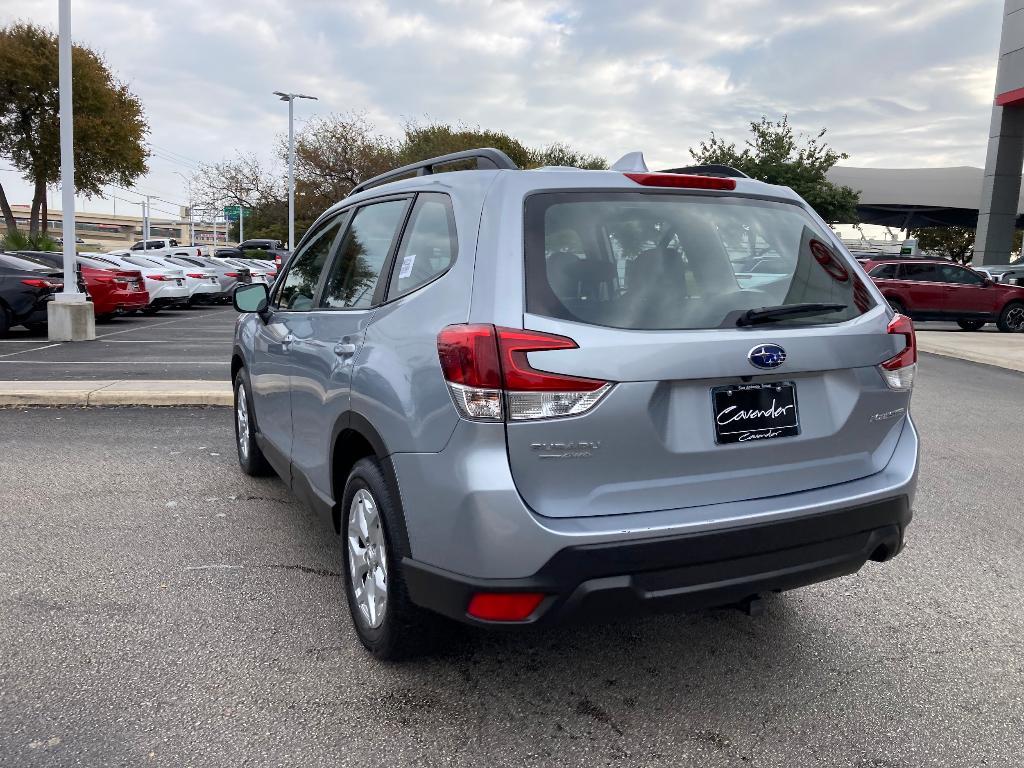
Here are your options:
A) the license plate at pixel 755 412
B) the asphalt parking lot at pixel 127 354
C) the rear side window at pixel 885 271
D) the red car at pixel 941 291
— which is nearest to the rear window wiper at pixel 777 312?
the license plate at pixel 755 412

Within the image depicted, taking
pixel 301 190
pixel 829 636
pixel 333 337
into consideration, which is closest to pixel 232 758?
pixel 333 337

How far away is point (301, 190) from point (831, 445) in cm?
5407

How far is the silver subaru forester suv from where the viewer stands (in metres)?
2.52

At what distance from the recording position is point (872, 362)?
9.76 feet

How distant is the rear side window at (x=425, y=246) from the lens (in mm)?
2959

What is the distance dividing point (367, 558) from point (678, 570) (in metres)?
1.17

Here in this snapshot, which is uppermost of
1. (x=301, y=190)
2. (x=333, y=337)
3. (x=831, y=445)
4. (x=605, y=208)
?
(x=301, y=190)

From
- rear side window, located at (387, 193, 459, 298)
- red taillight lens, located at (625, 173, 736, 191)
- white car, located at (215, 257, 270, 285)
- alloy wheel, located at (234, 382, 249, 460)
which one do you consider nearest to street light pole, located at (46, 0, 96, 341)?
alloy wheel, located at (234, 382, 249, 460)

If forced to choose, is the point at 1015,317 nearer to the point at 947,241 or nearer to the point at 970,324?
the point at 970,324

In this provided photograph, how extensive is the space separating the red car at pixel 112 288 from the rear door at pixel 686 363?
53.0 feet

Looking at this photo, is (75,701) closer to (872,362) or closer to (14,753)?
(14,753)

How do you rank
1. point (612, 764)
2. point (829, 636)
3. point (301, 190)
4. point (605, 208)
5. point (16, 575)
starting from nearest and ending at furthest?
point (612, 764) → point (605, 208) → point (829, 636) → point (16, 575) → point (301, 190)

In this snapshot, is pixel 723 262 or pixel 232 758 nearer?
pixel 232 758

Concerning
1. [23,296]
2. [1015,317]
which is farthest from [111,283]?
[1015,317]
